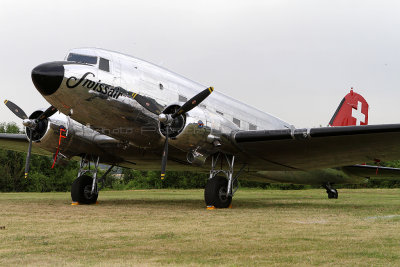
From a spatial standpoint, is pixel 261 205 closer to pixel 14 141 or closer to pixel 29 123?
pixel 29 123

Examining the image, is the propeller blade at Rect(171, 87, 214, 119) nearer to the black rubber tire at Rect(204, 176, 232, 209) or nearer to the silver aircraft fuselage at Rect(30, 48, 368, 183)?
the silver aircraft fuselage at Rect(30, 48, 368, 183)

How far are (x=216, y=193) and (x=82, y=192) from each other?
17.0ft

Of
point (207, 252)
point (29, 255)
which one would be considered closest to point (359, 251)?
point (207, 252)

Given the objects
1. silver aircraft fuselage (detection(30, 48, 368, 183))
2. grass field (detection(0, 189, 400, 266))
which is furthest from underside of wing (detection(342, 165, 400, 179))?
grass field (detection(0, 189, 400, 266))

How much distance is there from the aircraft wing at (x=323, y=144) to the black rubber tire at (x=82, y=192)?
5.62 m

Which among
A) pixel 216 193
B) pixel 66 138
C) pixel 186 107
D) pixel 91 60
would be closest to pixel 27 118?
pixel 66 138

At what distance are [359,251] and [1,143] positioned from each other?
16.4m

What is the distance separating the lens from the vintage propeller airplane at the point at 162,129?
12.2 meters

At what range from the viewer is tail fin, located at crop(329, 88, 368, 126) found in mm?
19750

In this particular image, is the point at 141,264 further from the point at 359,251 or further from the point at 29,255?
the point at 359,251

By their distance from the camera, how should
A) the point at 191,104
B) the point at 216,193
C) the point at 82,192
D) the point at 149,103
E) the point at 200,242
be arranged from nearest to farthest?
the point at 200,242 → the point at 191,104 → the point at 149,103 → the point at 216,193 → the point at 82,192

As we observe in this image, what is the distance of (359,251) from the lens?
5.56 metres

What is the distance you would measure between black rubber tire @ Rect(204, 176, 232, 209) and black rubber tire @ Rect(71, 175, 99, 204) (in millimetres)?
4693

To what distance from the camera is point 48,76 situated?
11.5 m
